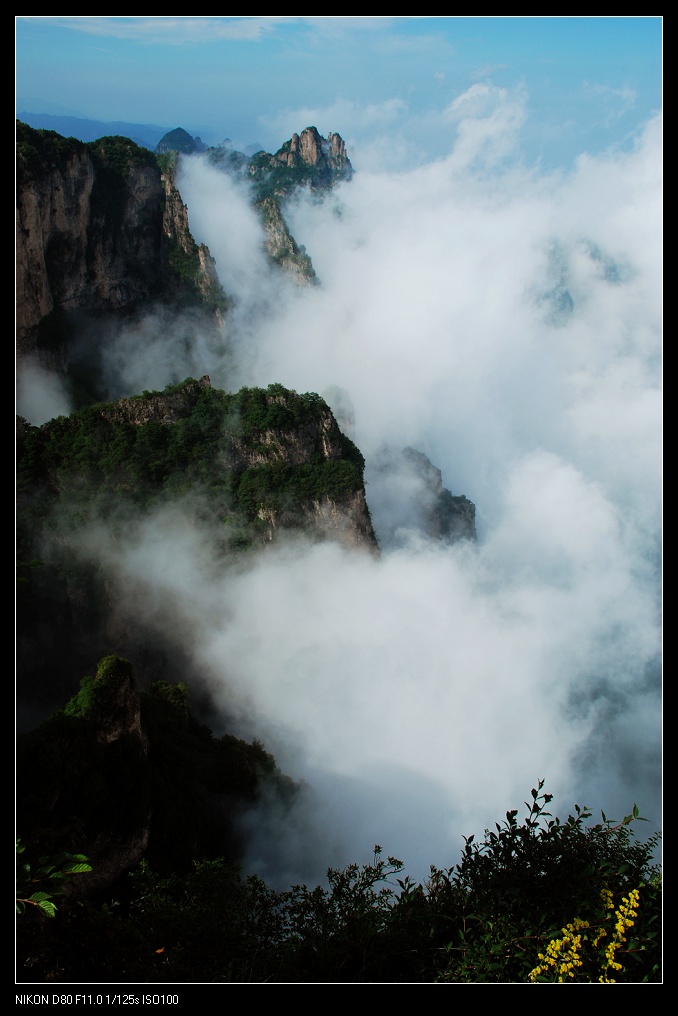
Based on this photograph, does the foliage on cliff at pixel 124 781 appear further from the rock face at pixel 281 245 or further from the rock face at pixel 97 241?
the rock face at pixel 281 245

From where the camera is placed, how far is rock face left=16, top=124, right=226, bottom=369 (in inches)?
792

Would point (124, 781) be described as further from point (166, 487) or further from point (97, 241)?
point (97, 241)

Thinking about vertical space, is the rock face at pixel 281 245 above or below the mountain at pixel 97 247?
above

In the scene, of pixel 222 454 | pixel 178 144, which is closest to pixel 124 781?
pixel 222 454

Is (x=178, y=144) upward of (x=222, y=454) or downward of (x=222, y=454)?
upward

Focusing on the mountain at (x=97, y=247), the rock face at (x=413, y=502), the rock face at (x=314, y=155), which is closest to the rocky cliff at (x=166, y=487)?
the mountain at (x=97, y=247)

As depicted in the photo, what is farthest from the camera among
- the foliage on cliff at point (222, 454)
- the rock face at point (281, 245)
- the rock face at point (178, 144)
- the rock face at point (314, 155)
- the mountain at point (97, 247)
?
the rock face at point (314, 155)

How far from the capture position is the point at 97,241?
28.2m

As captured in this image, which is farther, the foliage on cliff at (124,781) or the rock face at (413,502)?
the rock face at (413,502)

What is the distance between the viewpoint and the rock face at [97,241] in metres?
20.1

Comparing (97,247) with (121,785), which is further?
(97,247)

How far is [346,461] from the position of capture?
27.5 m
